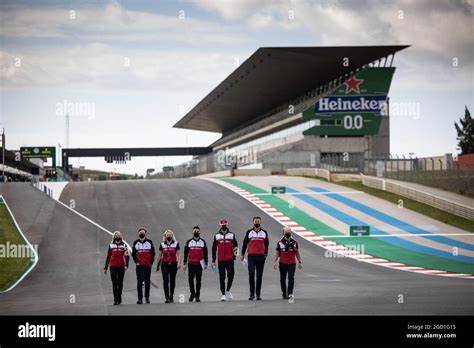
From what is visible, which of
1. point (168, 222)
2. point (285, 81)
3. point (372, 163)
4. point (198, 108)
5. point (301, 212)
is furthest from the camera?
point (198, 108)

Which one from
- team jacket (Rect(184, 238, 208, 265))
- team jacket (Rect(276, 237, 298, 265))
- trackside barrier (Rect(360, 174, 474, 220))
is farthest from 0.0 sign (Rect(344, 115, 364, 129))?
team jacket (Rect(276, 237, 298, 265))

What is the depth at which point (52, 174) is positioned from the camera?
87.6 m

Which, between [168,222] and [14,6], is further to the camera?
[168,222]

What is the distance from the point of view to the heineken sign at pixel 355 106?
8312cm

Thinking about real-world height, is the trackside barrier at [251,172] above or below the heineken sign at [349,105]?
below

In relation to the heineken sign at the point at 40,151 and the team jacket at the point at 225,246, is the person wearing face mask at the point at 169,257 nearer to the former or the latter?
the team jacket at the point at 225,246

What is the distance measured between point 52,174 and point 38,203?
4282 centimetres

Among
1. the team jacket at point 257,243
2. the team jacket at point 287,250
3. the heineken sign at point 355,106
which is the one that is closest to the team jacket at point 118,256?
the team jacket at point 257,243

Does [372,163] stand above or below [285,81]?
below

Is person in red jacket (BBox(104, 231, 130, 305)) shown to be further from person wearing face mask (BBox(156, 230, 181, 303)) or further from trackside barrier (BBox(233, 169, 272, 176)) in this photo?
trackside barrier (BBox(233, 169, 272, 176))

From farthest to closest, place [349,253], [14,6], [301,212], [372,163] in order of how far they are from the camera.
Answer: [372,163] → [301,212] → [349,253] → [14,6]

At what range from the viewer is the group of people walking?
19.8 meters
